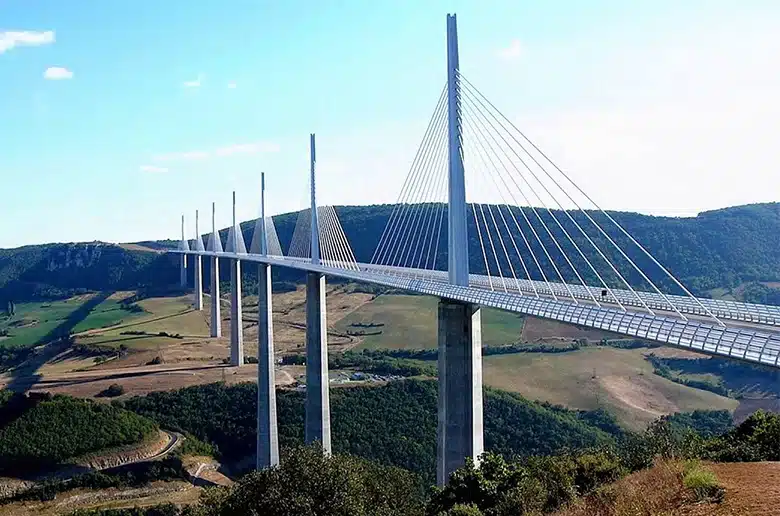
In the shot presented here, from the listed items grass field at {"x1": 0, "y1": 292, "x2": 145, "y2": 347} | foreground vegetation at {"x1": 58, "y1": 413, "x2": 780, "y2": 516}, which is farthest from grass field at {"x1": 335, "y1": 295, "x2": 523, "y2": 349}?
foreground vegetation at {"x1": 58, "y1": 413, "x2": 780, "y2": 516}

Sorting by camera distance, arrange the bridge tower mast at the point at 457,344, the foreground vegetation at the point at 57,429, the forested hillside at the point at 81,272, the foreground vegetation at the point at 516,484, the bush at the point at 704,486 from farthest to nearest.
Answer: the forested hillside at the point at 81,272 → the foreground vegetation at the point at 57,429 → the bridge tower mast at the point at 457,344 → the foreground vegetation at the point at 516,484 → the bush at the point at 704,486

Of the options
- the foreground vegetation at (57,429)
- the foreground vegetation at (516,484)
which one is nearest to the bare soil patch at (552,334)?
the foreground vegetation at (57,429)

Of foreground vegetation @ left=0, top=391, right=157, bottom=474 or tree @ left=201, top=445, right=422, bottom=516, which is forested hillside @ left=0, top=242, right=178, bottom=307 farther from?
tree @ left=201, top=445, right=422, bottom=516

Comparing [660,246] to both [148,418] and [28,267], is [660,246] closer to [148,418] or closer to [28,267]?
[148,418]

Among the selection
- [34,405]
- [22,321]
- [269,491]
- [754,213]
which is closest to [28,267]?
[22,321]

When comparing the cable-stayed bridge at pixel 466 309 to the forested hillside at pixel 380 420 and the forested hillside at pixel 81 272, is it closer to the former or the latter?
the forested hillside at pixel 380 420
